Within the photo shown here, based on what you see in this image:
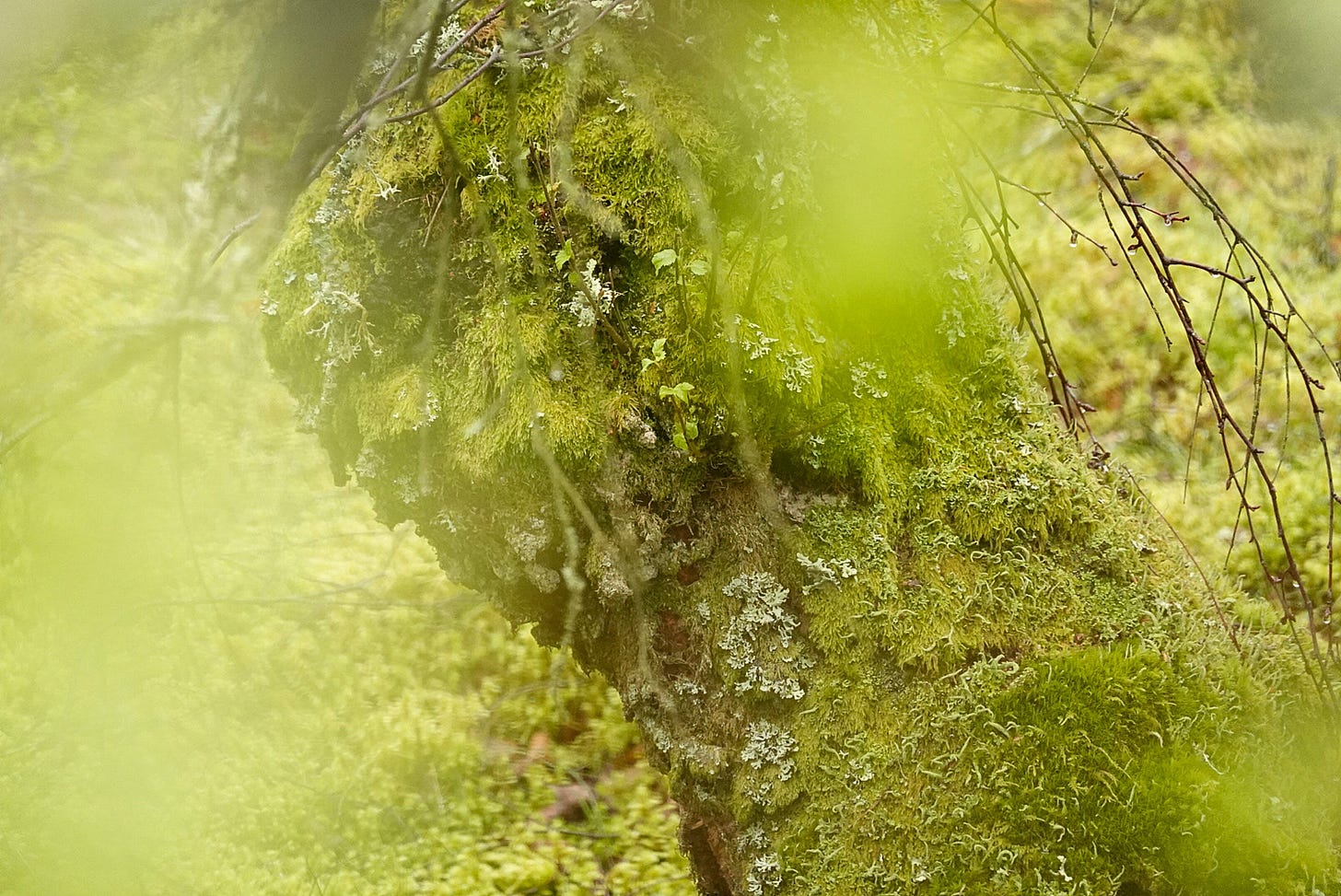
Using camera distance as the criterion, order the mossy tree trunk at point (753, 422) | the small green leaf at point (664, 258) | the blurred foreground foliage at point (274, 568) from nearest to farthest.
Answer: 1. the mossy tree trunk at point (753, 422)
2. the small green leaf at point (664, 258)
3. the blurred foreground foliage at point (274, 568)

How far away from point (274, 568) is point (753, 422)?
3.42 meters

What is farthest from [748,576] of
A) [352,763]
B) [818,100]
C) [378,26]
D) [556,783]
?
[352,763]

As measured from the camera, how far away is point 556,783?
134 inches

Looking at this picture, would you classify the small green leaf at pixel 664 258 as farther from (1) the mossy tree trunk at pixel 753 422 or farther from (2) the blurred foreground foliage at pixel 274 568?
(2) the blurred foreground foliage at pixel 274 568

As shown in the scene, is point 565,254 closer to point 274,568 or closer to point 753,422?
point 753,422

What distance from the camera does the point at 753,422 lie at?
168cm

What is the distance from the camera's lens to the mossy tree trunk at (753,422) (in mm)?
1526

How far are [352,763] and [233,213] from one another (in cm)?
363

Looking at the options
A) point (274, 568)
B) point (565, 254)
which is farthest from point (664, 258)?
point (274, 568)

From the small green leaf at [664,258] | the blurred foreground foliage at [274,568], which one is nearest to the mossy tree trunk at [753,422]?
the small green leaf at [664,258]

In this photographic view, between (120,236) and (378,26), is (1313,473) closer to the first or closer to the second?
(378,26)

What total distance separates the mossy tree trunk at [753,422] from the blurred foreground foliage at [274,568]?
1.16m

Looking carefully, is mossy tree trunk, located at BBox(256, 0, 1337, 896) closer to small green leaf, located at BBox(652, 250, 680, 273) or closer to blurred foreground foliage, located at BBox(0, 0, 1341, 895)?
small green leaf, located at BBox(652, 250, 680, 273)

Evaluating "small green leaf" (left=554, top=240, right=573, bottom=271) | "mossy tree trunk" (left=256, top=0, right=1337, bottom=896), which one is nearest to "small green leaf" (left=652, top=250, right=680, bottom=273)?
"mossy tree trunk" (left=256, top=0, right=1337, bottom=896)
